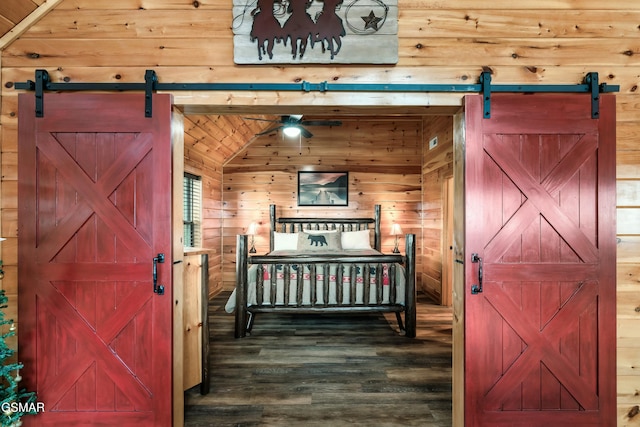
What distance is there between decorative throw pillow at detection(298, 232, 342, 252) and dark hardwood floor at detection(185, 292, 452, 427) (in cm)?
135

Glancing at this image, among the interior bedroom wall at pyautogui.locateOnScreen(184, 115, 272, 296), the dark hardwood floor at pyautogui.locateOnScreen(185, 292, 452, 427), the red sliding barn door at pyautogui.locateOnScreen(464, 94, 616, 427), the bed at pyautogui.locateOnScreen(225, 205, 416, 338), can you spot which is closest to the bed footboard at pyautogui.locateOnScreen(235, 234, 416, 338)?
the bed at pyautogui.locateOnScreen(225, 205, 416, 338)

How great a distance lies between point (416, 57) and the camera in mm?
2041

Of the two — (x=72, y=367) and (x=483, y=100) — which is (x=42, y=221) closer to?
(x=72, y=367)

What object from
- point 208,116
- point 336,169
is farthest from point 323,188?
point 208,116

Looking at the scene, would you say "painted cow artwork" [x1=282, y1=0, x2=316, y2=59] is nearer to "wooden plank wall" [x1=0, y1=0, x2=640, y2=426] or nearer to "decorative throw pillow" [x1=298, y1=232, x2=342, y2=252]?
"wooden plank wall" [x1=0, y1=0, x2=640, y2=426]

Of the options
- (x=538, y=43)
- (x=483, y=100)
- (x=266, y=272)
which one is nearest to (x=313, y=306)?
(x=266, y=272)

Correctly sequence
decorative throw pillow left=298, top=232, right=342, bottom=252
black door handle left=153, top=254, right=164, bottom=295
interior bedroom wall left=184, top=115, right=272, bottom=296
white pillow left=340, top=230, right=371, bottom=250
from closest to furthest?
black door handle left=153, top=254, right=164, bottom=295, interior bedroom wall left=184, top=115, right=272, bottom=296, decorative throw pillow left=298, top=232, right=342, bottom=252, white pillow left=340, top=230, right=371, bottom=250

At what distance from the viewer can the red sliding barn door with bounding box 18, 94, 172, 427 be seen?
6.40 ft

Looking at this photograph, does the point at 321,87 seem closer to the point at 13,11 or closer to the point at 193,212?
the point at 13,11

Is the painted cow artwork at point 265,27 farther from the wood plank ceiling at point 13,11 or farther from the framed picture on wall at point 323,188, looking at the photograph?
the framed picture on wall at point 323,188

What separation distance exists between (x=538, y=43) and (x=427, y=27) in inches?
27.1

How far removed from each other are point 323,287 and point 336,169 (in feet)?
9.29

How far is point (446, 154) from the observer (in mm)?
4824

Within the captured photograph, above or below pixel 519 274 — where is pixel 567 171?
above
